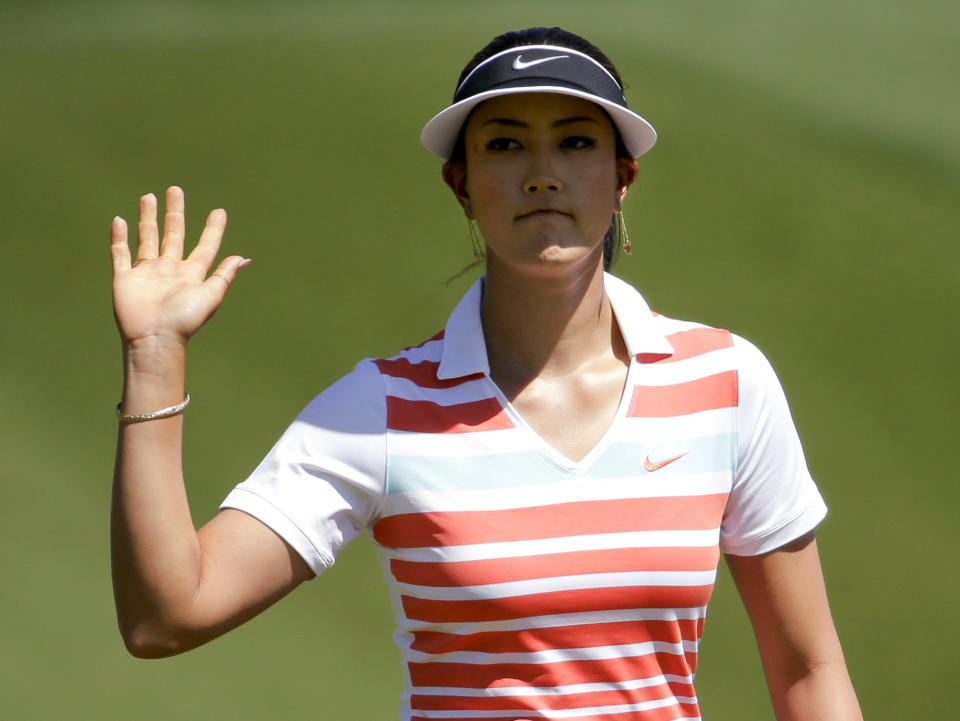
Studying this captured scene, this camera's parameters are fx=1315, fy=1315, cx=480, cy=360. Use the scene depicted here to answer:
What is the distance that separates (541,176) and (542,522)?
1.35ft

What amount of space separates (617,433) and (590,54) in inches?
19.2

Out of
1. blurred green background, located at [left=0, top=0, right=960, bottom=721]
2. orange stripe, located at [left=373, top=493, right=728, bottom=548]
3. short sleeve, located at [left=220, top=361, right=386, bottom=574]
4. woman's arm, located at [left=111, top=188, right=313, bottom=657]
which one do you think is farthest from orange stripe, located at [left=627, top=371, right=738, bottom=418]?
blurred green background, located at [left=0, top=0, right=960, bottom=721]

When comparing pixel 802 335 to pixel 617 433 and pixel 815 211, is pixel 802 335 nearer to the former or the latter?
pixel 815 211

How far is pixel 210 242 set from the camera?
5.03ft

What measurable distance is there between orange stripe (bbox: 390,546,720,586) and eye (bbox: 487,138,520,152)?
0.50m

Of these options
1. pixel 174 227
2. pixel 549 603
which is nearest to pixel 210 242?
pixel 174 227

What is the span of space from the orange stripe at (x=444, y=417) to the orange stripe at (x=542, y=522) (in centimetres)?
11

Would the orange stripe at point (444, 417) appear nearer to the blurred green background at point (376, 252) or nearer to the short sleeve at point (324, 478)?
the short sleeve at point (324, 478)

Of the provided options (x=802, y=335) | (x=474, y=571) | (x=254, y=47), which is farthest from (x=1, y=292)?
(x=474, y=571)

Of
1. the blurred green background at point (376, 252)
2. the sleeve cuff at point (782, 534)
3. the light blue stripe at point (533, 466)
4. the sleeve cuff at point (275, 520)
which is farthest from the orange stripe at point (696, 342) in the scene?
the blurred green background at point (376, 252)

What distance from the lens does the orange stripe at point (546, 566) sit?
149cm

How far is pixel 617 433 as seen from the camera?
62.0 inches

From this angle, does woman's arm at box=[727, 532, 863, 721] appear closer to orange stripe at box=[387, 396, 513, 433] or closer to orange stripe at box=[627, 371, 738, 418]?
orange stripe at box=[627, 371, 738, 418]

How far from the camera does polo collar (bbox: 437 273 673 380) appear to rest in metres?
1.62
